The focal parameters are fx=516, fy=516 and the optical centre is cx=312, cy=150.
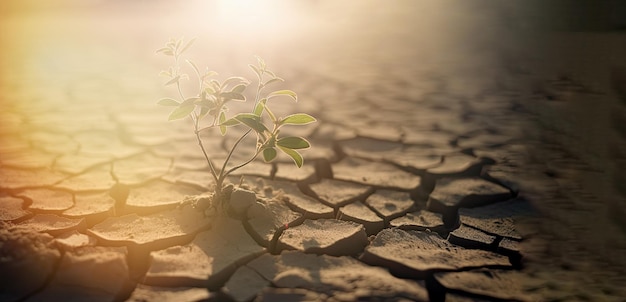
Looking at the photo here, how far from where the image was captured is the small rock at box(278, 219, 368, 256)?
1478 mm

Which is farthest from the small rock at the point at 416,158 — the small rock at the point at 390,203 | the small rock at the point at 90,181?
the small rock at the point at 90,181

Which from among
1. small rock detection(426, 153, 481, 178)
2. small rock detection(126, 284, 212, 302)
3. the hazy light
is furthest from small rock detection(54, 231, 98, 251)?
the hazy light

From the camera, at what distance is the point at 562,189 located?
1893 mm

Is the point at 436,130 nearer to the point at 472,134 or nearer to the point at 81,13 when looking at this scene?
the point at 472,134

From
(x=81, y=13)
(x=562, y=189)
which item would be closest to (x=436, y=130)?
(x=562, y=189)

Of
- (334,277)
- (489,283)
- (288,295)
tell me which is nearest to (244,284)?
(288,295)

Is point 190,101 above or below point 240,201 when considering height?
above

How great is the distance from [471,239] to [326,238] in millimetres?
437

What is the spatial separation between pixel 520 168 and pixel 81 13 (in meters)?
8.26

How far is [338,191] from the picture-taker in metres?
Answer: 1.93

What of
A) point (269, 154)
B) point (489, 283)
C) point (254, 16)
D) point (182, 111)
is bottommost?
point (489, 283)

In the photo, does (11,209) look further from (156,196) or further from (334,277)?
(334,277)

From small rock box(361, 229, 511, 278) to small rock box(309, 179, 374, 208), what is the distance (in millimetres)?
307

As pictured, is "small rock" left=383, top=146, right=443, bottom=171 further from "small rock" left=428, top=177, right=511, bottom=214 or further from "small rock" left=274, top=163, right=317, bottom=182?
"small rock" left=274, top=163, right=317, bottom=182
